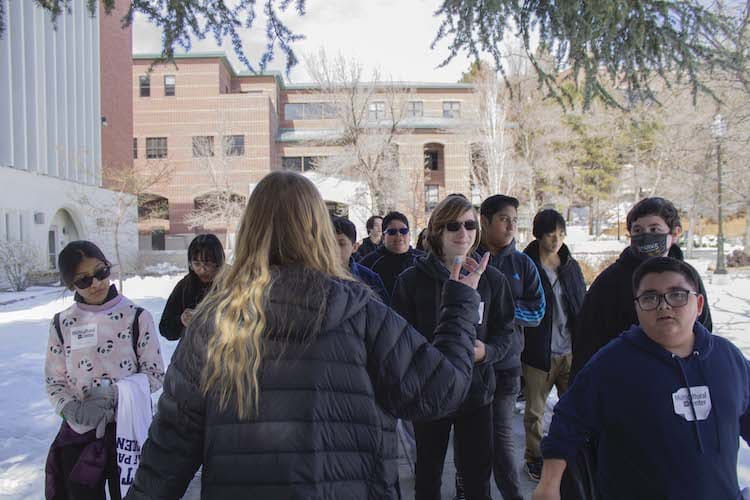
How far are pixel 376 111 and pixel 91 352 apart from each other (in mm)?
31922

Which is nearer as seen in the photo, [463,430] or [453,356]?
[453,356]

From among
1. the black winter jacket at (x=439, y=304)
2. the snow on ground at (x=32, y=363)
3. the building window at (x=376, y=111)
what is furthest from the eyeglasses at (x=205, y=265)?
the building window at (x=376, y=111)

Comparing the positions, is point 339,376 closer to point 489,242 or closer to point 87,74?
point 489,242

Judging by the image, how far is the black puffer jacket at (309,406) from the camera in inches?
59.5

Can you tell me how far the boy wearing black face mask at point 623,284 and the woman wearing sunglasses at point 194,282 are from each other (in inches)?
97.0

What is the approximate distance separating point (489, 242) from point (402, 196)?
2794 cm

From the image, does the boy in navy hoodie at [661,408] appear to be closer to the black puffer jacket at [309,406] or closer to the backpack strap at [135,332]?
the black puffer jacket at [309,406]

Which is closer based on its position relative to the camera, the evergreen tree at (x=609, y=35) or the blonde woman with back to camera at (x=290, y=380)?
the blonde woman with back to camera at (x=290, y=380)

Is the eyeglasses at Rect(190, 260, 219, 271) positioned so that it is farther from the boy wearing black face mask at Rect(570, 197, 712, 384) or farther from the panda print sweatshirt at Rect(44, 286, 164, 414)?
the boy wearing black face mask at Rect(570, 197, 712, 384)

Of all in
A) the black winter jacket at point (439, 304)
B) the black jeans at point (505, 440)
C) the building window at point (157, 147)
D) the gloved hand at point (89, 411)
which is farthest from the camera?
the building window at point (157, 147)

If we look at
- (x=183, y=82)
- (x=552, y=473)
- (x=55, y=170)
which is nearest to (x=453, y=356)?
(x=552, y=473)

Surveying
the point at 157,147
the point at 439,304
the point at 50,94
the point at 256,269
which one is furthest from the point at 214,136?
the point at 256,269

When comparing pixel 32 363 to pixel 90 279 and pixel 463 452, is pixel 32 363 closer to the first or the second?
pixel 90 279

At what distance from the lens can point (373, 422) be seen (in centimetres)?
158
